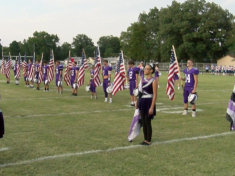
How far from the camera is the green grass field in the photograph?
516cm

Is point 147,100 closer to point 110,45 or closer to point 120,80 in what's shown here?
point 120,80

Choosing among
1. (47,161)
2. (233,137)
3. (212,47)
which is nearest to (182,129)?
(233,137)

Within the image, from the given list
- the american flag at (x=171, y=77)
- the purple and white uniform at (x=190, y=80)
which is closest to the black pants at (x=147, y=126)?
the purple and white uniform at (x=190, y=80)

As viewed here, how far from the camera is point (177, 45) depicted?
6769cm

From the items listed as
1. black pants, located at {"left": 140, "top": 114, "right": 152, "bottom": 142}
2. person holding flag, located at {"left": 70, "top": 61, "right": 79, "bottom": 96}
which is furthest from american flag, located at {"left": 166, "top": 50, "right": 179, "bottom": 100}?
person holding flag, located at {"left": 70, "top": 61, "right": 79, "bottom": 96}

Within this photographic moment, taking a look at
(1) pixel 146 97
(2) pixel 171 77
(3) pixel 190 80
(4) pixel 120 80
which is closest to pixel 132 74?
(4) pixel 120 80

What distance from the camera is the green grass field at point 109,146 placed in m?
5.16

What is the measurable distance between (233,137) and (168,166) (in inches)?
115

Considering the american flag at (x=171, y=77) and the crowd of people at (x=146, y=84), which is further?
the american flag at (x=171, y=77)

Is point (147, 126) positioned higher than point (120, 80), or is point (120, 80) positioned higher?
point (120, 80)

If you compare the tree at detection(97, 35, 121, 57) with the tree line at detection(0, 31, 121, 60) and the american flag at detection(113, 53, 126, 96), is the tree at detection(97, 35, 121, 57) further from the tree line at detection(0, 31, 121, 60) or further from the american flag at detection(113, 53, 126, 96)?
the american flag at detection(113, 53, 126, 96)

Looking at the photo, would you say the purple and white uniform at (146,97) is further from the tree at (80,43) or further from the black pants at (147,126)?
the tree at (80,43)

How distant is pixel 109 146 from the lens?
6.54 metres

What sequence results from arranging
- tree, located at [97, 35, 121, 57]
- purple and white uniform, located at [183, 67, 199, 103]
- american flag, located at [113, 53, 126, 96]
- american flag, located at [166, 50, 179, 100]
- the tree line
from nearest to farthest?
purple and white uniform, located at [183, 67, 199, 103]
american flag, located at [166, 50, 179, 100]
american flag, located at [113, 53, 126, 96]
the tree line
tree, located at [97, 35, 121, 57]
